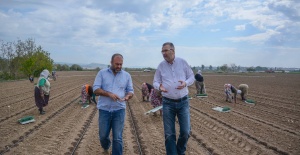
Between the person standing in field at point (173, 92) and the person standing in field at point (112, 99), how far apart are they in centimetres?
59

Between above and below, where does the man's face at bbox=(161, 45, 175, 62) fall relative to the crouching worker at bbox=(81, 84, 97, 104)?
above

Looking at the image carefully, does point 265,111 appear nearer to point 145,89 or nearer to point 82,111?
point 145,89

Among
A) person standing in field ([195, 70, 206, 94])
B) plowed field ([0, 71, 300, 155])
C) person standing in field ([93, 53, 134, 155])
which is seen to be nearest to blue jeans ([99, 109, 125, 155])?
person standing in field ([93, 53, 134, 155])

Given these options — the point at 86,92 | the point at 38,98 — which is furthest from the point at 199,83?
the point at 38,98

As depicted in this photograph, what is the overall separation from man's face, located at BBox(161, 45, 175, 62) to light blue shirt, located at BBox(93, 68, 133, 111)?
774 millimetres

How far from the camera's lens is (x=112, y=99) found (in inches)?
173

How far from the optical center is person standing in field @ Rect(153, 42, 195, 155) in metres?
A: 4.36

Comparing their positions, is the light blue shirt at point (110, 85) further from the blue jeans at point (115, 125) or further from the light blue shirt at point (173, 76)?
the light blue shirt at point (173, 76)

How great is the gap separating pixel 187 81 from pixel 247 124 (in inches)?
194

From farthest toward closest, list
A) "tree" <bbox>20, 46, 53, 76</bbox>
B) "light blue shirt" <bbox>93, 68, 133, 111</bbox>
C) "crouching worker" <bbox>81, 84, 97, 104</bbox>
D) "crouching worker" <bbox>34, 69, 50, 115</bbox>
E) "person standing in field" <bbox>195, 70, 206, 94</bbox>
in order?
"tree" <bbox>20, 46, 53, 76</bbox> < "person standing in field" <bbox>195, 70, 206, 94</bbox> < "crouching worker" <bbox>81, 84, 97, 104</bbox> < "crouching worker" <bbox>34, 69, 50, 115</bbox> < "light blue shirt" <bbox>93, 68, 133, 111</bbox>

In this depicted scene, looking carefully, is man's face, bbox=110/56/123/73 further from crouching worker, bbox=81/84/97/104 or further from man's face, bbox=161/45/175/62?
crouching worker, bbox=81/84/97/104

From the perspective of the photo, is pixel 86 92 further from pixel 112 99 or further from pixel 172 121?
pixel 172 121

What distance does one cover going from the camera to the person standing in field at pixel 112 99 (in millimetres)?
4419

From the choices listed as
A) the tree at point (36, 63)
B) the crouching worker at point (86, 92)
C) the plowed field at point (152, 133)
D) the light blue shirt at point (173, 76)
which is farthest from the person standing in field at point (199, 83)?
the tree at point (36, 63)
